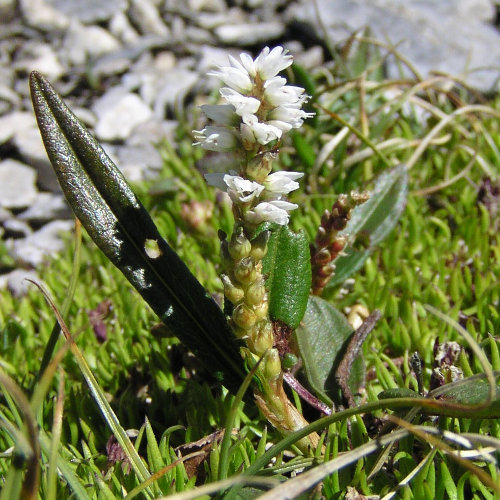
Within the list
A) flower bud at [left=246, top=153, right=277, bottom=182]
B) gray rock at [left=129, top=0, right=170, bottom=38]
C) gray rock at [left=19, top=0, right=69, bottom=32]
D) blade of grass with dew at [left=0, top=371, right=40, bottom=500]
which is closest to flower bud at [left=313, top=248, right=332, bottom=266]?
flower bud at [left=246, top=153, right=277, bottom=182]

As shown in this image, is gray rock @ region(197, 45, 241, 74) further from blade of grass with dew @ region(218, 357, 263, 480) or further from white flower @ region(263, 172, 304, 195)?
blade of grass with dew @ region(218, 357, 263, 480)

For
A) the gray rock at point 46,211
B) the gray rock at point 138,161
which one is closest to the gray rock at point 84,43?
the gray rock at point 138,161

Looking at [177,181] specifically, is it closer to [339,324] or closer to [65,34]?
A: [339,324]

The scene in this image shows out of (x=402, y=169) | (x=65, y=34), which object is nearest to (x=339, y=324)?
(x=402, y=169)

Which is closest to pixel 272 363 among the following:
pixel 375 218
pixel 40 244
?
pixel 375 218

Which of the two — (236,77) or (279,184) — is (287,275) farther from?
(236,77)

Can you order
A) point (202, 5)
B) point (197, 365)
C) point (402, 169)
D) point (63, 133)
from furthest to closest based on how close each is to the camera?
point (202, 5) < point (402, 169) < point (197, 365) < point (63, 133)

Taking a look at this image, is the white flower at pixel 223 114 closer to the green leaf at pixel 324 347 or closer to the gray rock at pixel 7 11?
the green leaf at pixel 324 347
